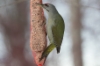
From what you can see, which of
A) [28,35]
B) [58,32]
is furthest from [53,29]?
[28,35]

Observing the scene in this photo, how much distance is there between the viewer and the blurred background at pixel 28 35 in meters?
1.30

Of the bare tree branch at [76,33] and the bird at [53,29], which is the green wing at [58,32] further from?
the bare tree branch at [76,33]

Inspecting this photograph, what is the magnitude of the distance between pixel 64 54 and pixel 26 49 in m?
0.24

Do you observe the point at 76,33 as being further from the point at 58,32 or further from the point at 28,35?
the point at 58,32

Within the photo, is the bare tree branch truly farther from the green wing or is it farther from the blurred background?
the green wing

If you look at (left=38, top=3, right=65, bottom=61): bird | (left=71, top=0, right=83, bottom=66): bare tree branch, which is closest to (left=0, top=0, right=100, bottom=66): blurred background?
(left=71, top=0, right=83, bottom=66): bare tree branch

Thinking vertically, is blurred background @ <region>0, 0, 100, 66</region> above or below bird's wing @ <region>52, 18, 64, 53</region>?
below

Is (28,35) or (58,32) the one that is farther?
(28,35)

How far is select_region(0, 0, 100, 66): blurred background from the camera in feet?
4.26

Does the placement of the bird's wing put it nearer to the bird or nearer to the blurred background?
the bird

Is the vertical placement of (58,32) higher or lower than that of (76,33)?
higher

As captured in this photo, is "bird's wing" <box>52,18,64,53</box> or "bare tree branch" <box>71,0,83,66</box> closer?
"bird's wing" <box>52,18,64,53</box>

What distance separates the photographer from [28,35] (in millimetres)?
1332

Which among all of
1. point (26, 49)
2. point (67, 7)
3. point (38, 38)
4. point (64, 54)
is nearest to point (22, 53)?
point (26, 49)
